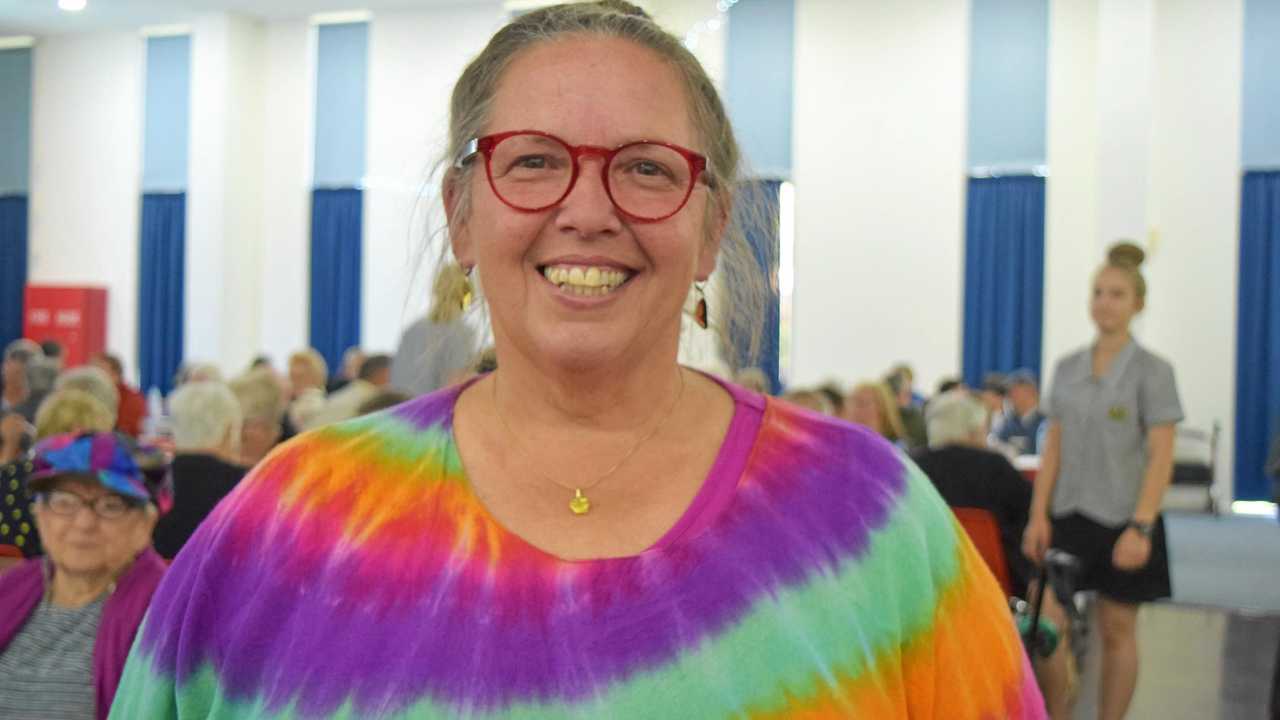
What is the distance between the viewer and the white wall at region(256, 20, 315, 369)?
47.8 ft

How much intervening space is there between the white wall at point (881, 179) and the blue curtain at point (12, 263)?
29.7ft

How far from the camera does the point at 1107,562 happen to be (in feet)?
14.2

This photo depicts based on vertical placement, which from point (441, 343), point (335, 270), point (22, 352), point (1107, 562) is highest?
point (335, 270)

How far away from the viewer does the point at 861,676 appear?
43.6 inches

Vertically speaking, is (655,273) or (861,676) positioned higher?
(655,273)

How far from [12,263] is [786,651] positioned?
652 inches

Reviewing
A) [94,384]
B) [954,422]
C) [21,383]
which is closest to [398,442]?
[954,422]

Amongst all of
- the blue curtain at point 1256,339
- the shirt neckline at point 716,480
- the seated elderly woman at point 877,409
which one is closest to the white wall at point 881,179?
the blue curtain at point 1256,339

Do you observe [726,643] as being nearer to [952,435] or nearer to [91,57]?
[952,435]

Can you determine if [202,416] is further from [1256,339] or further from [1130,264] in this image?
[1256,339]

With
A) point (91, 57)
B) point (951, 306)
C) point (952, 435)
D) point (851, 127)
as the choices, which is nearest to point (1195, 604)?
point (952, 435)

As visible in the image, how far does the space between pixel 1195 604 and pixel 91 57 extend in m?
12.8

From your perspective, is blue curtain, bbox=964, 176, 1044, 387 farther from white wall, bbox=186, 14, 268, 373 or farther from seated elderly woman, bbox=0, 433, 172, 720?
seated elderly woman, bbox=0, 433, 172, 720

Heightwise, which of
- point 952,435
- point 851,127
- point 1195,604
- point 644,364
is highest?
point 851,127
